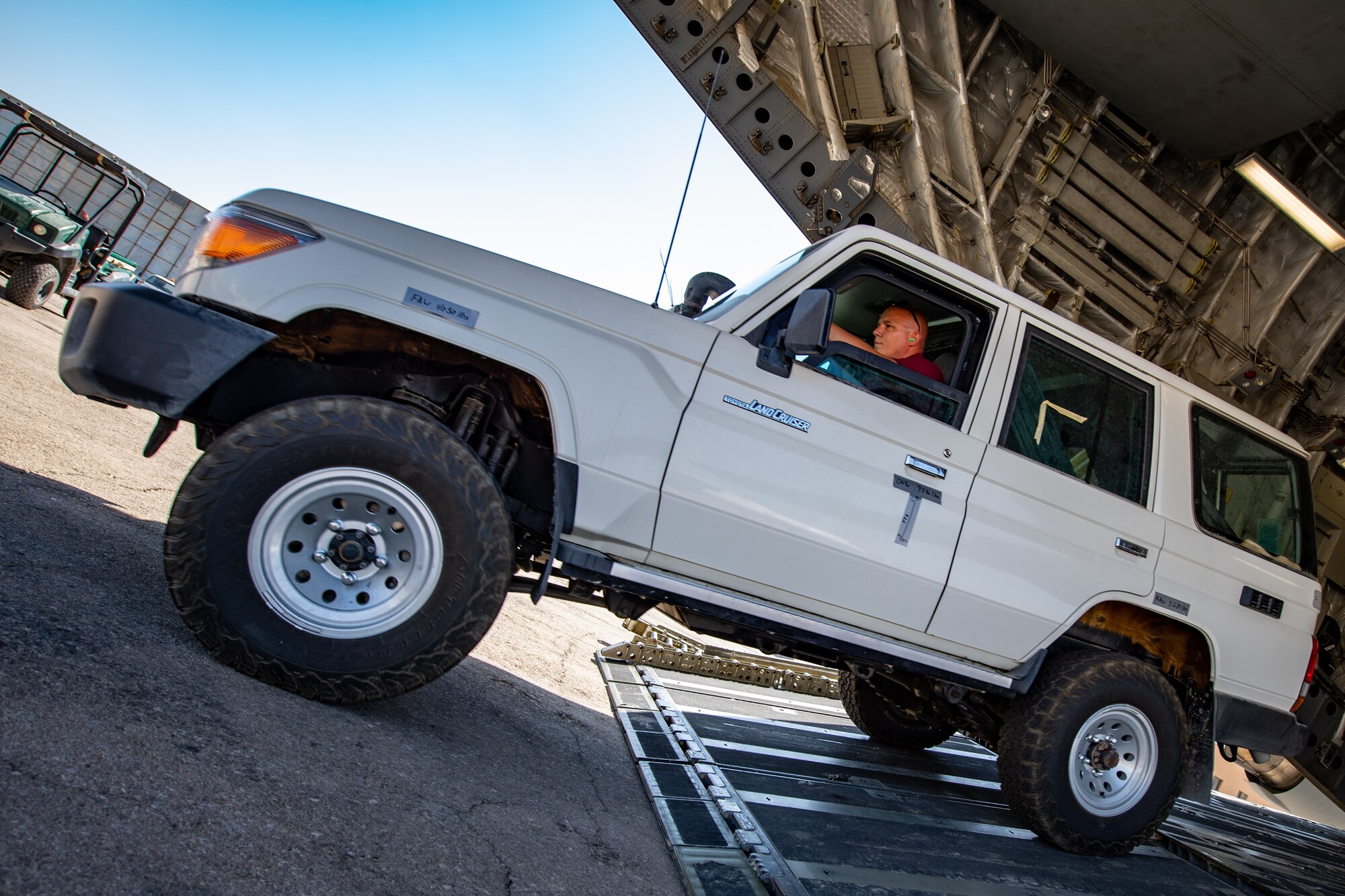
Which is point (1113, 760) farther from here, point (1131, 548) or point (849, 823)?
point (849, 823)

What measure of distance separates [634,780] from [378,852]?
58.9 inches

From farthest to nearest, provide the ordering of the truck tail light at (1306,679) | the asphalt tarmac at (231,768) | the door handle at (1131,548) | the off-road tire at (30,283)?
the off-road tire at (30,283) → the truck tail light at (1306,679) → the door handle at (1131,548) → the asphalt tarmac at (231,768)

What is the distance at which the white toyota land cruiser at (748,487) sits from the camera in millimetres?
2508

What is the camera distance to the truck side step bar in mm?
2818

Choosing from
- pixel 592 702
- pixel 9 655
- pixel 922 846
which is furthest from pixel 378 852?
pixel 592 702

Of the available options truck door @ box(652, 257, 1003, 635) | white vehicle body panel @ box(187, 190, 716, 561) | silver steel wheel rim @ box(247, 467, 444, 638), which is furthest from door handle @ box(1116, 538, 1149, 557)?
silver steel wheel rim @ box(247, 467, 444, 638)

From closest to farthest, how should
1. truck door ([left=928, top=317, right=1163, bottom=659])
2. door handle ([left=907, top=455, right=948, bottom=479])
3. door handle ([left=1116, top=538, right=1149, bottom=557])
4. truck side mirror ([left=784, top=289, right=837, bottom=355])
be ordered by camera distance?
1. truck side mirror ([left=784, top=289, right=837, bottom=355])
2. door handle ([left=907, top=455, right=948, bottom=479])
3. truck door ([left=928, top=317, right=1163, bottom=659])
4. door handle ([left=1116, top=538, right=1149, bottom=557])

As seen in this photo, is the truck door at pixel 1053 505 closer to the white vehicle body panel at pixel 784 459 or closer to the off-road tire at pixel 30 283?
the white vehicle body panel at pixel 784 459

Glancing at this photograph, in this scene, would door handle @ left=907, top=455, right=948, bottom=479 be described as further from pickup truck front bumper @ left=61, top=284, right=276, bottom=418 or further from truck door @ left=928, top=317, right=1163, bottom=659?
pickup truck front bumper @ left=61, top=284, right=276, bottom=418

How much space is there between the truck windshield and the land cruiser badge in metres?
0.38

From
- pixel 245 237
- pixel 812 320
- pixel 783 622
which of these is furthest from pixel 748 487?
pixel 245 237

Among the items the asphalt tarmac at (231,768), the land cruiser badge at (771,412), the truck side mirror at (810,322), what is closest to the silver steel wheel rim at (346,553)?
the asphalt tarmac at (231,768)

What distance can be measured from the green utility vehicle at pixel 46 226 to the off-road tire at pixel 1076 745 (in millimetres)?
12459

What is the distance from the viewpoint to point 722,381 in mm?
2932
